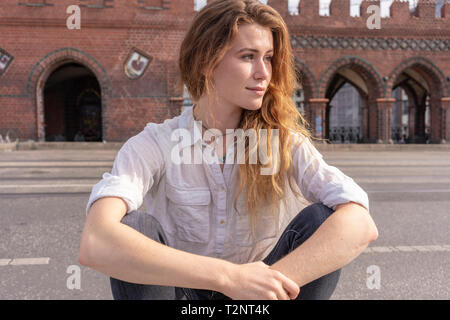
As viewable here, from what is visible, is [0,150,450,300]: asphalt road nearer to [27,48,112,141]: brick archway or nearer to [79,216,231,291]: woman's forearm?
[79,216,231,291]: woman's forearm

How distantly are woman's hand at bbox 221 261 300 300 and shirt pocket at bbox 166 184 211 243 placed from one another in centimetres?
41

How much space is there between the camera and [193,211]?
1808 mm

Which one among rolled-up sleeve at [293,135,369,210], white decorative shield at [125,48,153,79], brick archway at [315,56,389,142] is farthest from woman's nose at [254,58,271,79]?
brick archway at [315,56,389,142]

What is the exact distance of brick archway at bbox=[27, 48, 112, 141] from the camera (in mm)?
18156

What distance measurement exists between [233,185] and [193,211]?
22 cm

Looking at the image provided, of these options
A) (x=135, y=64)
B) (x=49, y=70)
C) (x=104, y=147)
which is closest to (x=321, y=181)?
(x=104, y=147)

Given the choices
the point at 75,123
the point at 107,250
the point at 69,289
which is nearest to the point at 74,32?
the point at 75,123

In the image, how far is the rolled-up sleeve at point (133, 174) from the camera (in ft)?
5.36

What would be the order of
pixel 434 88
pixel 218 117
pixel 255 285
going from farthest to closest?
1. pixel 434 88
2. pixel 218 117
3. pixel 255 285

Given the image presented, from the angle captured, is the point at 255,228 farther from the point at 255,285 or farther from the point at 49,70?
the point at 49,70

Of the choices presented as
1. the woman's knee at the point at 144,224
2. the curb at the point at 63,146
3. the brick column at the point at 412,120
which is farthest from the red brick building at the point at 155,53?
the woman's knee at the point at 144,224

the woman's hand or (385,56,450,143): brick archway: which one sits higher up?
(385,56,450,143): brick archway

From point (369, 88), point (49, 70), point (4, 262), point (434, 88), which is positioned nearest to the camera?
point (4, 262)
